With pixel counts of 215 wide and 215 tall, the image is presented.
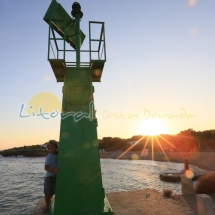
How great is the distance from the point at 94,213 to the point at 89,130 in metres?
2.22

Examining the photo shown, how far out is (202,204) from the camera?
243 inches

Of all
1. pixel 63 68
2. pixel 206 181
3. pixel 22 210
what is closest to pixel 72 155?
pixel 63 68

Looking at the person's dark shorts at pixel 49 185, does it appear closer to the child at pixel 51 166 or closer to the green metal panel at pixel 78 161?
the child at pixel 51 166

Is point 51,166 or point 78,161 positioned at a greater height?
point 78,161

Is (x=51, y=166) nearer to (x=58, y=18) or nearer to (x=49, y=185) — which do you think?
(x=49, y=185)

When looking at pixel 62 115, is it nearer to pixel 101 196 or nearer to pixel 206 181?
pixel 101 196

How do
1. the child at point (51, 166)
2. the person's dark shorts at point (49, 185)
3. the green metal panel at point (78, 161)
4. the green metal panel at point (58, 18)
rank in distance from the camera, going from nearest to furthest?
1. the green metal panel at point (78, 161)
2. the child at point (51, 166)
3. the person's dark shorts at point (49, 185)
4. the green metal panel at point (58, 18)

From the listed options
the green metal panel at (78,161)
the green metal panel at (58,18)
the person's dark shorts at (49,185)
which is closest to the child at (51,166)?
the person's dark shorts at (49,185)

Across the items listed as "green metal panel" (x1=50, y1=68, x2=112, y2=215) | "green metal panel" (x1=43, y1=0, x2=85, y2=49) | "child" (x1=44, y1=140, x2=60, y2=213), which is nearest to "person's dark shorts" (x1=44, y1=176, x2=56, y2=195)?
"child" (x1=44, y1=140, x2=60, y2=213)

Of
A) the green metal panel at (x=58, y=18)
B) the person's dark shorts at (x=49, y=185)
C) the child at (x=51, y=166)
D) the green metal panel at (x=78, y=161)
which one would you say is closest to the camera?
the green metal panel at (x=78, y=161)

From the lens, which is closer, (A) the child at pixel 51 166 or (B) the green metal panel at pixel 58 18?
(A) the child at pixel 51 166

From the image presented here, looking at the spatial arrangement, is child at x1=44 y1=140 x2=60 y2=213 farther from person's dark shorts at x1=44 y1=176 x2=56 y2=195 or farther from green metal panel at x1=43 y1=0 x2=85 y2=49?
green metal panel at x1=43 y1=0 x2=85 y2=49

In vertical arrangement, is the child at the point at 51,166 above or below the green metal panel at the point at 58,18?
below

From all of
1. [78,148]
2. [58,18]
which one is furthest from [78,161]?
[58,18]
